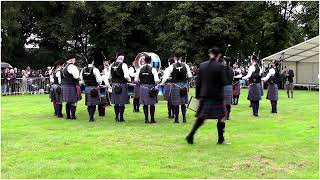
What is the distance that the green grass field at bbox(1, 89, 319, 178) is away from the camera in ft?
21.1

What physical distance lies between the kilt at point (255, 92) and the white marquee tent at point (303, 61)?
1378cm

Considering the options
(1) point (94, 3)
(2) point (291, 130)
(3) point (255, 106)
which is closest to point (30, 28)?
(1) point (94, 3)

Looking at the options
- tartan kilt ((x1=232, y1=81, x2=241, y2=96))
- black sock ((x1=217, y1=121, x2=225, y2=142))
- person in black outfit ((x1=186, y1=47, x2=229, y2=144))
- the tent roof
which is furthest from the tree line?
person in black outfit ((x1=186, y1=47, x2=229, y2=144))

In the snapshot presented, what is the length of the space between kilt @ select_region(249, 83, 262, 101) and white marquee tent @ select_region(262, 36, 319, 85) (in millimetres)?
13778

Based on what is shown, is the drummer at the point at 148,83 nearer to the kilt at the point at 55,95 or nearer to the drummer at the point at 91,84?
the drummer at the point at 91,84

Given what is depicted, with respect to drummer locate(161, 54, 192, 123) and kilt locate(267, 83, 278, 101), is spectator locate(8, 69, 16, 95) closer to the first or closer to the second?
kilt locate(267, 83, 278, 101)

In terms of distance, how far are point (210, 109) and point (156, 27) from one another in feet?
103

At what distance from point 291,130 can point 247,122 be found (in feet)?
5.24

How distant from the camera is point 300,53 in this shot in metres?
27.4

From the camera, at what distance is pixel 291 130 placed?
10.3 m

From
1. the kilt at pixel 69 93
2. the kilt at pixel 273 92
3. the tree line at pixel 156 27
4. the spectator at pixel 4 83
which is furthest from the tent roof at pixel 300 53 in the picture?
the kilt at pixel 69 93

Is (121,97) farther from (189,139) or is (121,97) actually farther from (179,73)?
(189,139)

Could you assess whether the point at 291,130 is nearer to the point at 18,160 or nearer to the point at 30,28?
the point at 18,160

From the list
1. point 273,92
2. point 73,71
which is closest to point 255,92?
point 273,92
